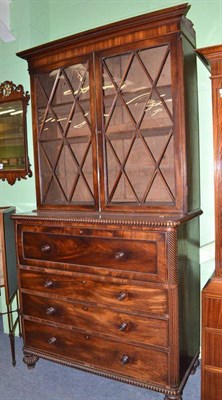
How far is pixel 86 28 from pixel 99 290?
194 cm

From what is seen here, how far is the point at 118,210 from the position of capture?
1940 mm

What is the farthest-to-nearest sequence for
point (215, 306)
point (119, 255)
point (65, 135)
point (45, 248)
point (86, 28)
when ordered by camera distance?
point (86, 28)
point (65, 135)
point (45, 248)
point (119, 255)
point (215, 306)

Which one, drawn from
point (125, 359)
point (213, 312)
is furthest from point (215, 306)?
point (125, 359)

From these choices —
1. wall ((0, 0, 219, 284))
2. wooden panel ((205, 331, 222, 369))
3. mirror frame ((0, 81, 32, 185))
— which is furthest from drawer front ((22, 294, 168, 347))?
mirror frame ((0, 81, 32, 185))

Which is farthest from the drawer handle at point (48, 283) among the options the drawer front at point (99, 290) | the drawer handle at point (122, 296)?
the drawer handle at point (122, 296)

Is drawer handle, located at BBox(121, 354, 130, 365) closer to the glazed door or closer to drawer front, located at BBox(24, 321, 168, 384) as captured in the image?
drawer front, located at BBox(24, 321, 168, 384)

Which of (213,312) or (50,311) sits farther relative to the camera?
(50,311)

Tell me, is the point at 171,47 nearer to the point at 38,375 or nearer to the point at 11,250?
the point at 11,250

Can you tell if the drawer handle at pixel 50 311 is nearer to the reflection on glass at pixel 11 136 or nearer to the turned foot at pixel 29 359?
the turned foot at pixel 29 359

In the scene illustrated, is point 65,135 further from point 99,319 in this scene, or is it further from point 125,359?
point 125,359

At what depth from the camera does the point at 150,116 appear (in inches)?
74.3

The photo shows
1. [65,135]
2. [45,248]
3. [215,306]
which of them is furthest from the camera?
[65,135]

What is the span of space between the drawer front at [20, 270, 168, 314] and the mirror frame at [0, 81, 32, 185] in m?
0.85

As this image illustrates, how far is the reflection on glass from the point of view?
260 centimetres
